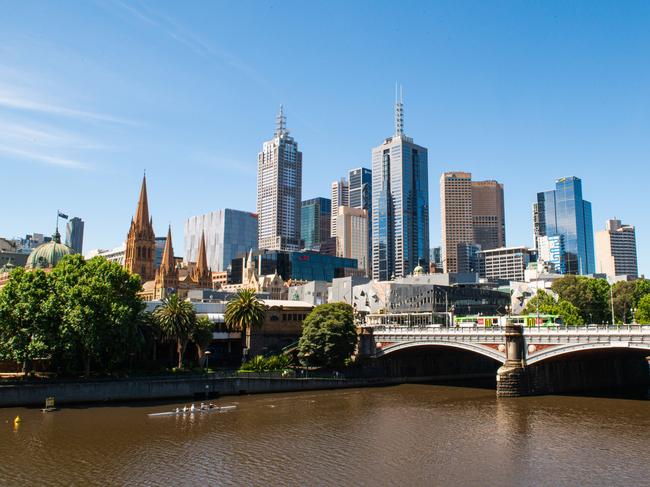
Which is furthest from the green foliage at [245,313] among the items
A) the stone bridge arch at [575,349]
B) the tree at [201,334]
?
the stone bridge arch at [575,349]

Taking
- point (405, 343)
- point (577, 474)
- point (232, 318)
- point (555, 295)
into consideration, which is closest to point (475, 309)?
point (555, 295)

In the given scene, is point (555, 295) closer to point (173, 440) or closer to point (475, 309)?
point (475, 309)

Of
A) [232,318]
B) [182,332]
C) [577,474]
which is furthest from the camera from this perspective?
[232,318]

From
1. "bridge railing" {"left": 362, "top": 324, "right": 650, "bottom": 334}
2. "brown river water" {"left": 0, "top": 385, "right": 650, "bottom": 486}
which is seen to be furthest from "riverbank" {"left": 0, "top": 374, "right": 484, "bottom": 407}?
"bridge railing" {"left": 362, "top": 324, "right": 650, "bottom": 334}

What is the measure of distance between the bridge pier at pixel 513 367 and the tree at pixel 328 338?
1052 inches

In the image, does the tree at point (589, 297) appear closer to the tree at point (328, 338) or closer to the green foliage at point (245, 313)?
the tree at point (328, 338)

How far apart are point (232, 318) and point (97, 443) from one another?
49.8 meters

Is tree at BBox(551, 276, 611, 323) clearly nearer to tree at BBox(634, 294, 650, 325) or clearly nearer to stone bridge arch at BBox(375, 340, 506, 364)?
tree at BBox(634, 294, 650, 325)

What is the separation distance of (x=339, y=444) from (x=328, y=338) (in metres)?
41.1

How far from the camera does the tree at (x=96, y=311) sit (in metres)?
79.5

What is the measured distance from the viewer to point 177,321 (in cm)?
9731

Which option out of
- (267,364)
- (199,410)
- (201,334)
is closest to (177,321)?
(201,334)

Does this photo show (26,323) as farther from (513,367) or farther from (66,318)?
(513,367)

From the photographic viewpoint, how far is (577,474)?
4878 cm
